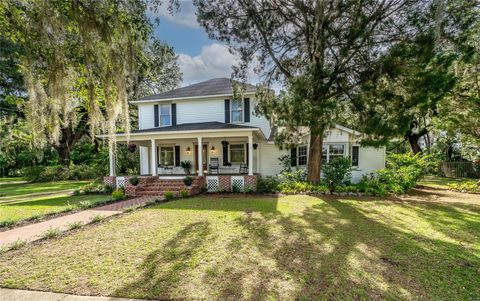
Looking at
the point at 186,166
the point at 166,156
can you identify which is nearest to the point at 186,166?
the point at 186,166

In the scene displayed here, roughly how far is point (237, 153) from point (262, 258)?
11.1 meters

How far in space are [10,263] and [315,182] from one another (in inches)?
433

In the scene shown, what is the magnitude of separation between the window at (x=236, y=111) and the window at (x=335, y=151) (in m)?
5.75

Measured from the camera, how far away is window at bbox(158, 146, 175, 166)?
1611 cm

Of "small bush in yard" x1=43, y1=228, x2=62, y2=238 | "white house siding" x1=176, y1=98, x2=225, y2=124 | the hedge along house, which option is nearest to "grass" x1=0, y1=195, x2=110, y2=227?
"small bush in yard" x1=43, y1=228, x2=62, y2=238

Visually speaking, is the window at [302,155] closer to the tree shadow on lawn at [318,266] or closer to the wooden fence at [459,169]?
the tree shadow on lawn at [318,266]

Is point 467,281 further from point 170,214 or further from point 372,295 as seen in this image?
point 170,214

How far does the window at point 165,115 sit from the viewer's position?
1586 cm

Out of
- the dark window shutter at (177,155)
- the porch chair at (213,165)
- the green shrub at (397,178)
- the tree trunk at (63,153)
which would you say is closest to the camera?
the green shrub at (397,178)

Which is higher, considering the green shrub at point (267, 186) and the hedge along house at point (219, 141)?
the hedge along house at point (219, 141)

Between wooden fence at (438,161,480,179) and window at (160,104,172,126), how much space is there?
2256 cm

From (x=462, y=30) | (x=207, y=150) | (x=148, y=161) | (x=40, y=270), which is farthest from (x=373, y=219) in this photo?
(x=148, y=161)

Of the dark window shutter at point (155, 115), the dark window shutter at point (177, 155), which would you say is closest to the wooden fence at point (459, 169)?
the dark window shutter at point (177, 155)

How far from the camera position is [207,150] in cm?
1566
